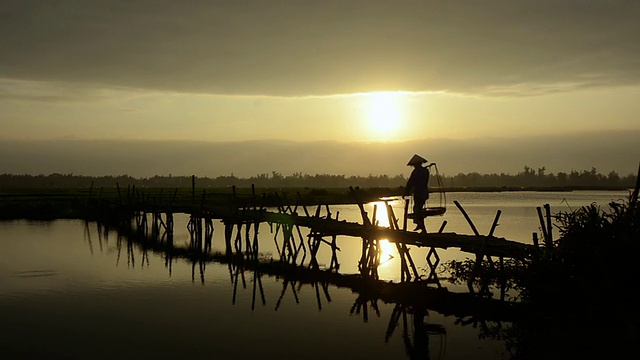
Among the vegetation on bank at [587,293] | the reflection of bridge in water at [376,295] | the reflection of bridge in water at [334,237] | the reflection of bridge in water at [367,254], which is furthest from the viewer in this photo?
the reflection of bridge in water at [334,237]

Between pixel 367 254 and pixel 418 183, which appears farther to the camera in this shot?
pixel 367 254

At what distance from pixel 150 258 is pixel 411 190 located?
1330 centimetres

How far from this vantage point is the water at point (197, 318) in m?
12.3

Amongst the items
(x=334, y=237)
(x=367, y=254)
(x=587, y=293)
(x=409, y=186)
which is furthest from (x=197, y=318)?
(x=367, y=254)

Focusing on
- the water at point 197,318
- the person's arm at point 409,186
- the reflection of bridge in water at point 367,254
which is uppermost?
the person's arm at point 409,186

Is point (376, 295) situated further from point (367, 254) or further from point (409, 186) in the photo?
point (367, 254)

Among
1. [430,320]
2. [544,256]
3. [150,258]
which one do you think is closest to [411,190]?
[430,320]

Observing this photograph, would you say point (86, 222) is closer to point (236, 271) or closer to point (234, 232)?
point (234, 232)

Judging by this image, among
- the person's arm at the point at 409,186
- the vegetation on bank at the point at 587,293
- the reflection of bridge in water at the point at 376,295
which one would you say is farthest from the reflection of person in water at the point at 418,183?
the vegetation on bank at the point at 587,293

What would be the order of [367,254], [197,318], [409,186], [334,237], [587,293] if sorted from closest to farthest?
[587,293], [197,318], [409,186], [334,237], [367,254]

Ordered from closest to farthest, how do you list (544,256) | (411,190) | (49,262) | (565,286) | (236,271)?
(565,286) < (544,256) < (411,190) < (236,271) < (49,262)

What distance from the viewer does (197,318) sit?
1516 centimetres

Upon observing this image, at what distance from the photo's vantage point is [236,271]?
23125 millimetres

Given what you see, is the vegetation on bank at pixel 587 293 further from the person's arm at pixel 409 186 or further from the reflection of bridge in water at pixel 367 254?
the person's arm at pixel 409 186
